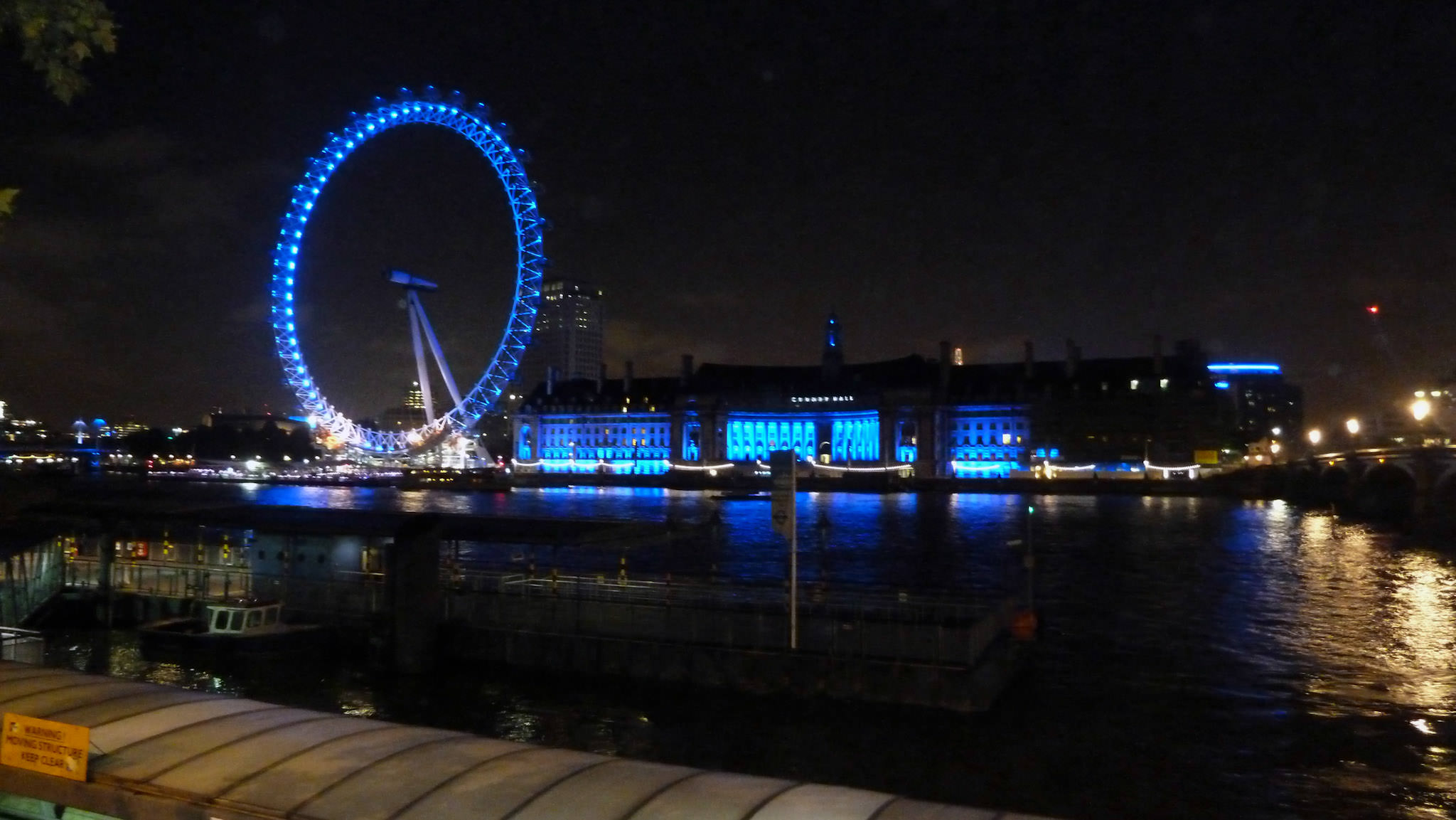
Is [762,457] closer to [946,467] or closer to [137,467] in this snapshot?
[946,467]

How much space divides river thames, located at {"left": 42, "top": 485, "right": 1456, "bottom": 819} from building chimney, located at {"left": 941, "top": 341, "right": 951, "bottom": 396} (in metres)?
104

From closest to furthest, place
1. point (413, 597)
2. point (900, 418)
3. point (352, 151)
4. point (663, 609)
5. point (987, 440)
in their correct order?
point (663, 609)
point (413, 597)
point (352, 151)
point (987, 440)
point (900, 418)

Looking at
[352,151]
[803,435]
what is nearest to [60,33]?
[352,151]

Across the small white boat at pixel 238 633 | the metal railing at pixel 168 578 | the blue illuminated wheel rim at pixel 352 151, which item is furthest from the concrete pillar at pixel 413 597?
the blue illuminated wheel rim at pixel 352 151

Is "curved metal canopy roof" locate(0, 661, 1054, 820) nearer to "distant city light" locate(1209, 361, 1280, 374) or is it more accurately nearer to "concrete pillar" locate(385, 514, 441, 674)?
"concrete pillar" locate(385, 514, 441, 674)

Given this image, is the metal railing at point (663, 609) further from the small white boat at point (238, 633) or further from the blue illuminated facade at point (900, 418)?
the blue illuminated facade at point (900, 418)

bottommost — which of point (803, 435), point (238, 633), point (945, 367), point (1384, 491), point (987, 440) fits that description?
point (238, 633)

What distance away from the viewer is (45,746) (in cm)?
652

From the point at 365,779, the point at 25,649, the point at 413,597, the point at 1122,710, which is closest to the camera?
the point at 365,779

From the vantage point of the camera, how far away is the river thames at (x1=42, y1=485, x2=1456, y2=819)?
49.4 feet

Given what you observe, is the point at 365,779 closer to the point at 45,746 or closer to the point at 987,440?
the point at 45,746

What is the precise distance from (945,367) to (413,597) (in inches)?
5098

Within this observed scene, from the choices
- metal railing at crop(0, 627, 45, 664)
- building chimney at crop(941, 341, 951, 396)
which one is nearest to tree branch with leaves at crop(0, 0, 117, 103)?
metal railing at crop(0, 627, 45, 664)

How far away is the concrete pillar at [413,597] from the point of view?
71.9ft
